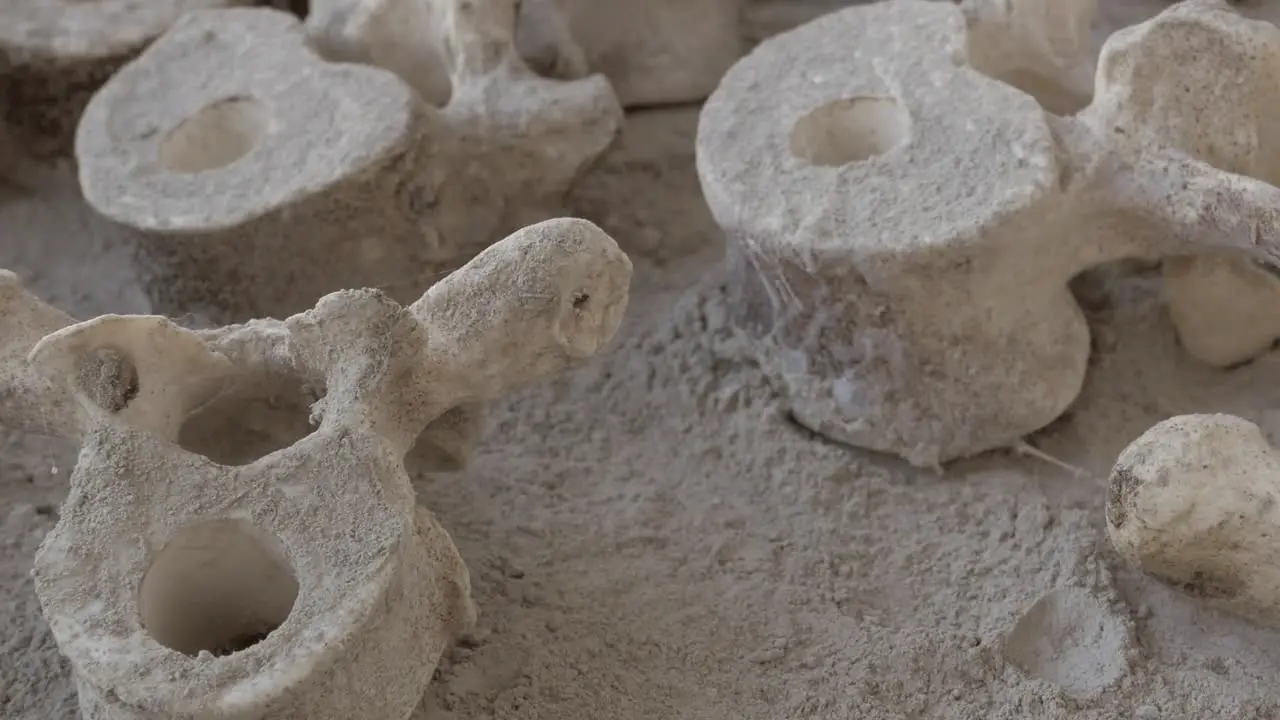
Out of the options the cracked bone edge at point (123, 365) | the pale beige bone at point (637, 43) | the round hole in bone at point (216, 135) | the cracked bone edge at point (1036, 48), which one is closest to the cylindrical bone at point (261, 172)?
the round hole in bone at point (216, 135)

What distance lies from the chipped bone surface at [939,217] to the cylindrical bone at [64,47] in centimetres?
65

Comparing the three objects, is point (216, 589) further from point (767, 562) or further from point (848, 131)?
point (848, 131)

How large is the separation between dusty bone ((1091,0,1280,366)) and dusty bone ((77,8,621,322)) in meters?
0.48

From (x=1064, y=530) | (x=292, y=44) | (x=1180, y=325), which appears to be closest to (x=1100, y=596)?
(x=1064, y=530)

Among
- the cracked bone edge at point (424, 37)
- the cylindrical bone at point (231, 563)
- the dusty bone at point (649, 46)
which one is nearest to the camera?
the cylindrical bone at point (231, 563)

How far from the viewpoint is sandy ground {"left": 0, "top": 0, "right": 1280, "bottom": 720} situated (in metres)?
1.06

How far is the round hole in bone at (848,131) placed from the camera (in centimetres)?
126

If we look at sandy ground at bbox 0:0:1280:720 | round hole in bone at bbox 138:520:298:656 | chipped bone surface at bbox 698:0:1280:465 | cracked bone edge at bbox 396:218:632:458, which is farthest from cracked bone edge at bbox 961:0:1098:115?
round hole in bone at bbox 138:520:298:656

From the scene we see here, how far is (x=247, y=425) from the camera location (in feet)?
3.57

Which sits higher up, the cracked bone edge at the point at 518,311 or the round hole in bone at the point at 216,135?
the cracked bone edge at the point at 518,311

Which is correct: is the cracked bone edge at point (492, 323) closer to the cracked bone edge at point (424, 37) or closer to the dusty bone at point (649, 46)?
the cracked bone edge at point (424, 37)

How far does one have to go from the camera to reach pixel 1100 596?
3.64ft

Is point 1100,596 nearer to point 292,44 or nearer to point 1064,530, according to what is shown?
point 1064,530

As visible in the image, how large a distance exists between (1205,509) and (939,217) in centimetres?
30
